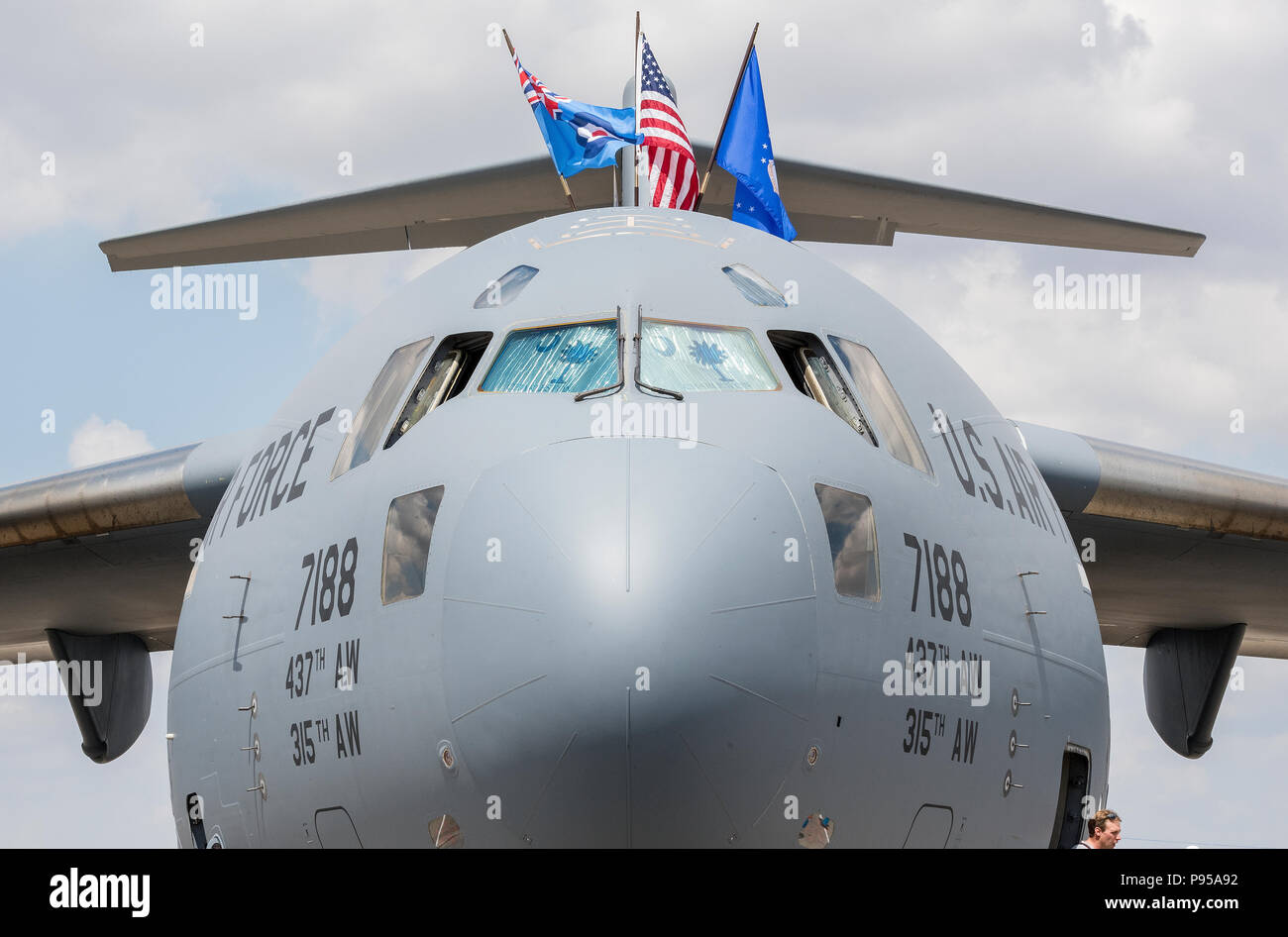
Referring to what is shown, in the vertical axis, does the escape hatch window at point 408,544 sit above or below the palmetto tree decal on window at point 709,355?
below

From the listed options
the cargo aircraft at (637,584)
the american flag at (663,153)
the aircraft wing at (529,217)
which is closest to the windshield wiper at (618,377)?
the cargo aircraft at (637,584)

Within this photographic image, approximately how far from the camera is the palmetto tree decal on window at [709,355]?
4.80 metres

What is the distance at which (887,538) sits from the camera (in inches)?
179

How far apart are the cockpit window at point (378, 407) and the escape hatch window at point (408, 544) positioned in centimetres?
53

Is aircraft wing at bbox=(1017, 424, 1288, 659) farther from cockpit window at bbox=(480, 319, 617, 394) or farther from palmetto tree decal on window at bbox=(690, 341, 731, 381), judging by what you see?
cockpit window at bbox=(480, 319, 617, 394)

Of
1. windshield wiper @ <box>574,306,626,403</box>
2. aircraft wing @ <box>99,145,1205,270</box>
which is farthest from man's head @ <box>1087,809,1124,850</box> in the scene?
aircraft wing @ <box>99,145,1205,270</box>

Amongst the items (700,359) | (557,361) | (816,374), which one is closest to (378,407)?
(557,361)

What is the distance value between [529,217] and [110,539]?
397 centimetres

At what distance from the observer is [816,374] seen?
5.10 metres

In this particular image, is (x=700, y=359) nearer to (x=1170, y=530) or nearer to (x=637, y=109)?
(x=637, y=109)

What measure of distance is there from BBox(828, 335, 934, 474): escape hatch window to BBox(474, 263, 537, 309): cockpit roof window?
118 cm

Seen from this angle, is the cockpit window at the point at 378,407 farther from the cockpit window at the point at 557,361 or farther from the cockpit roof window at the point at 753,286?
the cockpit roof window at the point at 753,286
